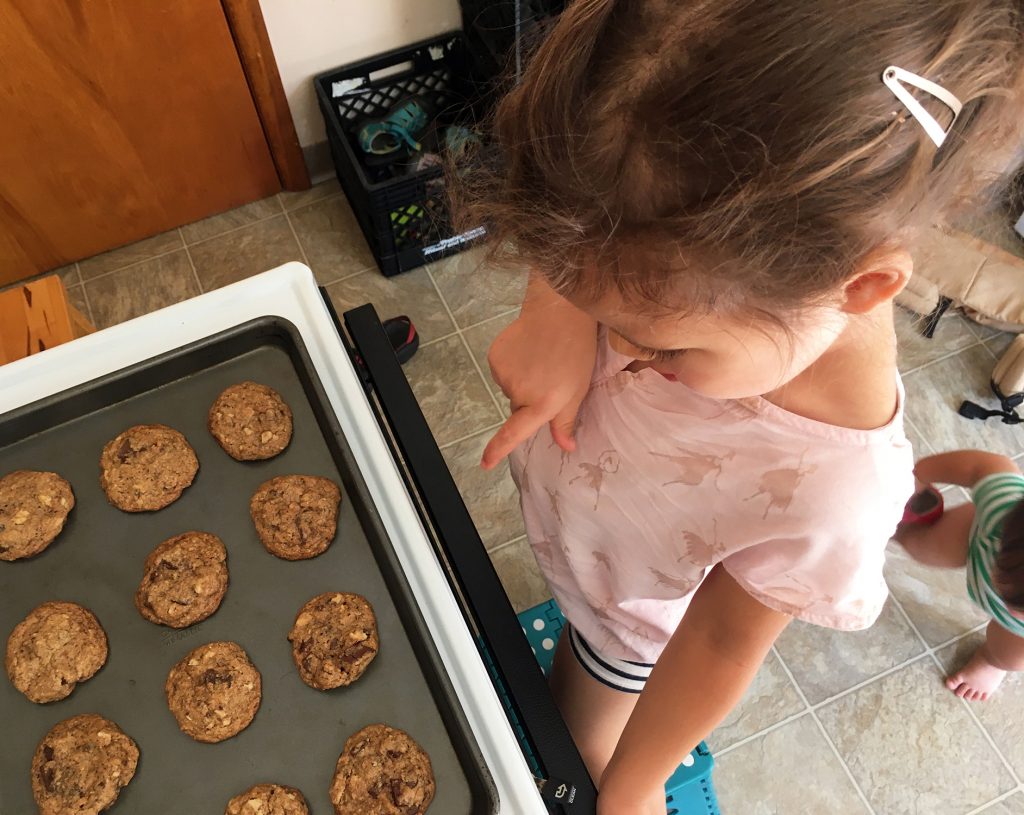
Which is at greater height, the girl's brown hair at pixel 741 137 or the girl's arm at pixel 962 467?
the girl's brown hair at pixel 741 137

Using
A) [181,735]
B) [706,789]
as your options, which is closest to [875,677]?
[706,789]

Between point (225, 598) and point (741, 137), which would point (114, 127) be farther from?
point (741, 137)

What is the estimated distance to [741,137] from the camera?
35 cm

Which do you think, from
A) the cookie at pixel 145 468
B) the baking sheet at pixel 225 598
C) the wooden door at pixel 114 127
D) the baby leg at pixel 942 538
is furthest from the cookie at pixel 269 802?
the wooden door at pixel 114 127

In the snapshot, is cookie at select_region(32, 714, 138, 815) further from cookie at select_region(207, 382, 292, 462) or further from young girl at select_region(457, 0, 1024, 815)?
young girl at select_region(457, 0, 1024, 815)

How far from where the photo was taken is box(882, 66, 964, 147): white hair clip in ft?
1.09

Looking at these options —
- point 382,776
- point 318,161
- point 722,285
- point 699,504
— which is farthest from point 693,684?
point 318,161

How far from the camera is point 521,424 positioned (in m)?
0.68

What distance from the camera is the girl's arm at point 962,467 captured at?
1.25 meters

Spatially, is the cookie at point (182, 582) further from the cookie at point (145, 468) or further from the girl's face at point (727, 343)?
the girl's face at point (727, 343)

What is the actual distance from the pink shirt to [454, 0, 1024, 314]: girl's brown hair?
0.18m

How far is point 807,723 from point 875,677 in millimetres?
152

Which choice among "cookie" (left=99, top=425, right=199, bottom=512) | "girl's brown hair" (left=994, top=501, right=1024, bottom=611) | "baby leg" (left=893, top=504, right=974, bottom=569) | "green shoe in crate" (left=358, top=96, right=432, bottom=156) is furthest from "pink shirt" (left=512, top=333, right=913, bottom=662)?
"green shoe in crate" (left=358, top=96, right=432, bottom=156)

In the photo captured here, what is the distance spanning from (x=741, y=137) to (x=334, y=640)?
0.49 meters
